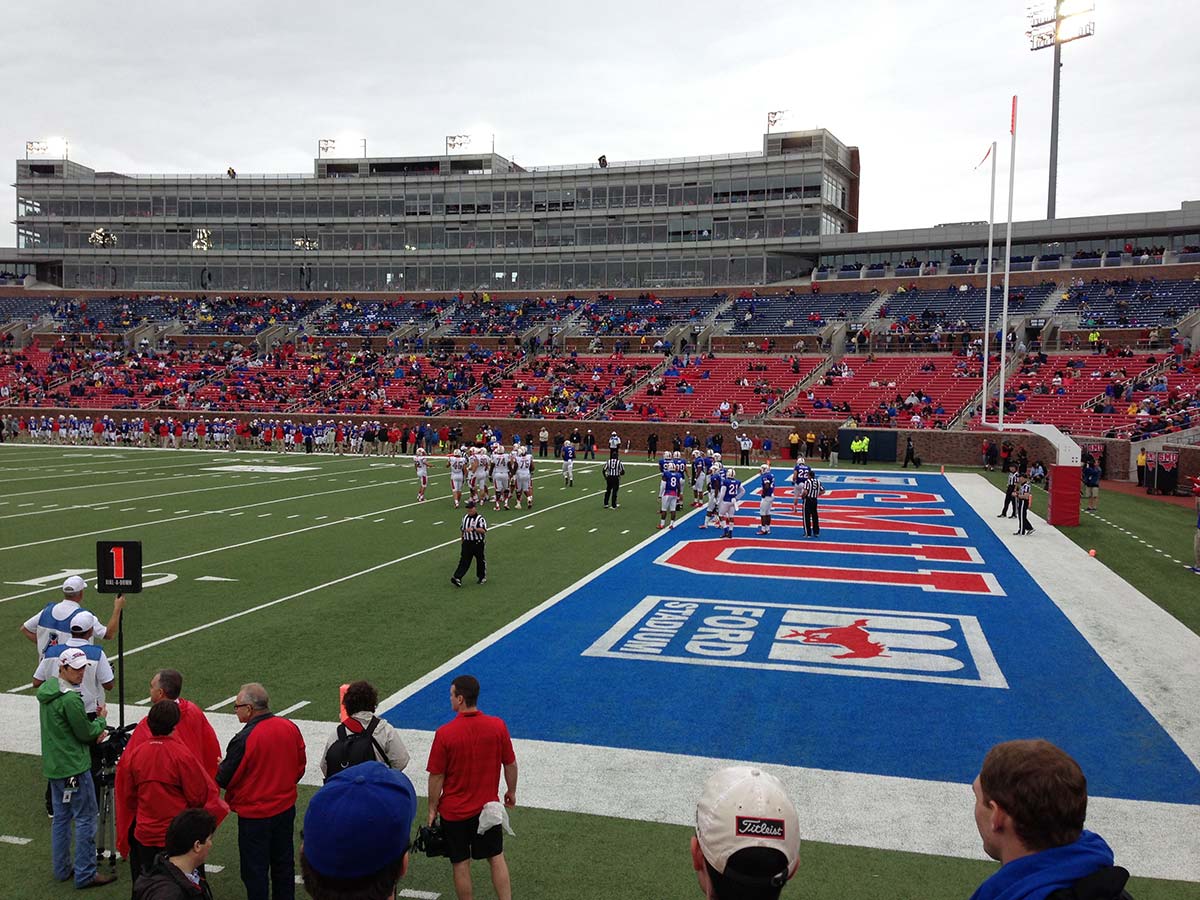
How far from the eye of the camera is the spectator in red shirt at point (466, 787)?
510 cm


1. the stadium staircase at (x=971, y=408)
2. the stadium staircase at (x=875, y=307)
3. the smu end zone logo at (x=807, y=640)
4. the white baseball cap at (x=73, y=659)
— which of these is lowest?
the smu end zone logo at (x=807, y=640)

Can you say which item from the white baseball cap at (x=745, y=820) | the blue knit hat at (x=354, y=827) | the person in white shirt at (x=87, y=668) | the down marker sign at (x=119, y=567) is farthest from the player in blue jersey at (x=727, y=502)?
the white baseball cap at (x=745, y=820)

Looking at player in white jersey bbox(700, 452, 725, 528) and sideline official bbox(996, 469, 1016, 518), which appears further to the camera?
sideline official bbox(996, 469, 1016, 518)

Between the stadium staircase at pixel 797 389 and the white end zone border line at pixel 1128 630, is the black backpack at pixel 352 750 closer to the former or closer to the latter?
the white end zone border line at pixel 1128 630

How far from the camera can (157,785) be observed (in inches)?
190

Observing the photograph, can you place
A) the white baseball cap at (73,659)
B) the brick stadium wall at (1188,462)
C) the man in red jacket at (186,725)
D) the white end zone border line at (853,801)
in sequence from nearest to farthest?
the man in red jacket at (186,725), the white baseball cap at (73,659), the white end zone border line at (853,801), the brick stadium wall at (1188,462)

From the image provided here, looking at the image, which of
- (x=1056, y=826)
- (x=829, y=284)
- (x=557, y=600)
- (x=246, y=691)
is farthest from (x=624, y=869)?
(x=829, y=284)

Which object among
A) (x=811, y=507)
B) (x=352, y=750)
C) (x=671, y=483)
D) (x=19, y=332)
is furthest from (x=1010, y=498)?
(x=19, y=332)

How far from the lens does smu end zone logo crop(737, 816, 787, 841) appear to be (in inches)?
95.9

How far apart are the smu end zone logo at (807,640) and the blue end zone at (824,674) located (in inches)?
1.5

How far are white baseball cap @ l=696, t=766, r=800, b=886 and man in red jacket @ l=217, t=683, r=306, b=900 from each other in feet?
11.2

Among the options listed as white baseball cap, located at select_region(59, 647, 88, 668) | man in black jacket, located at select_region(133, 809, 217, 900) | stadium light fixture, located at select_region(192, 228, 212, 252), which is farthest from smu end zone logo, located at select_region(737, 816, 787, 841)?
stadium light fixture, located at select_region(192, 228, 212, 252)

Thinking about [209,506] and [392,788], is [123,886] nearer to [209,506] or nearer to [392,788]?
[392,788]

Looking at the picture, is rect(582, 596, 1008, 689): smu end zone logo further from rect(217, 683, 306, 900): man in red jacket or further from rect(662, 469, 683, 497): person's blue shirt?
rect(662, 469, 683, 497): person's blue shirt
